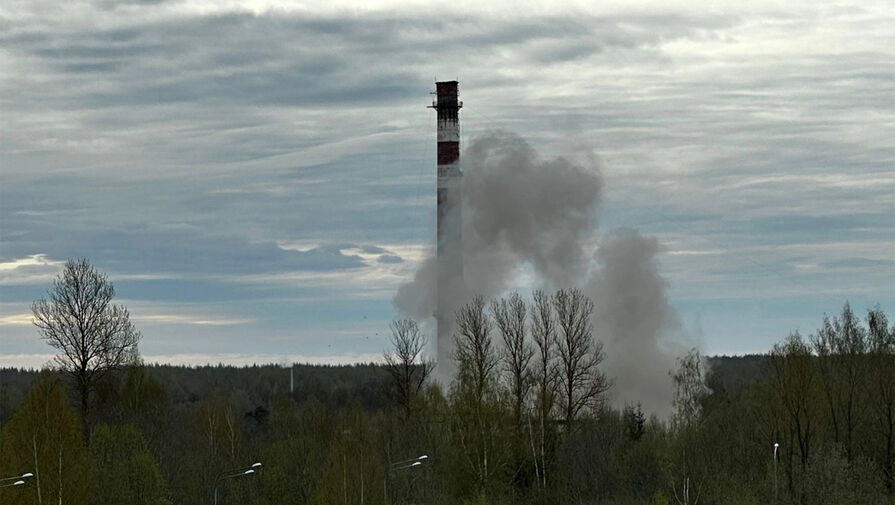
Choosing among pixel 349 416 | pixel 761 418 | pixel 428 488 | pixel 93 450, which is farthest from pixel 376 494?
pixel 349 416

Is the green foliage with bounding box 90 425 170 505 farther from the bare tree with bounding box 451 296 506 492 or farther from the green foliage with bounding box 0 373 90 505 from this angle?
the bare tree with bounding box 451 296 506 492

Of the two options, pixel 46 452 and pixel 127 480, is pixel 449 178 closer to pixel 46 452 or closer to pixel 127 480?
pixel 127 480

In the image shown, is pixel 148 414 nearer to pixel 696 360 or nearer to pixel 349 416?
pixel 349 416

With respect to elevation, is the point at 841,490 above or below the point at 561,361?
below

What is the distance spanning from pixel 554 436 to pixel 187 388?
365 ft

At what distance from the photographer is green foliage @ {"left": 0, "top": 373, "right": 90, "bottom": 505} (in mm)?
50594

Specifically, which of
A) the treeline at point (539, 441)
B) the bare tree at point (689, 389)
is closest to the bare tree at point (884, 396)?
the treeline at point (539, 441)

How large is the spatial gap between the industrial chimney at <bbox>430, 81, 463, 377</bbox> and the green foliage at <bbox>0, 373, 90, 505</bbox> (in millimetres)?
41548

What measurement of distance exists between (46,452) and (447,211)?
4401 centimetres

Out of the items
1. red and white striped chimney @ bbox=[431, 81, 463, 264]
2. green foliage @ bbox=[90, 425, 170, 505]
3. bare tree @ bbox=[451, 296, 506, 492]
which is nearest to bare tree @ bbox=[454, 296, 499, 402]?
bare tree @ bbox=[451, 296, 506, 492]

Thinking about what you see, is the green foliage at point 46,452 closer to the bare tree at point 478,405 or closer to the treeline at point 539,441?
the treeline at point 539,441

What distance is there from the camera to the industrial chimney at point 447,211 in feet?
300

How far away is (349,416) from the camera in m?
91.4

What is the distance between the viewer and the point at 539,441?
251ft
